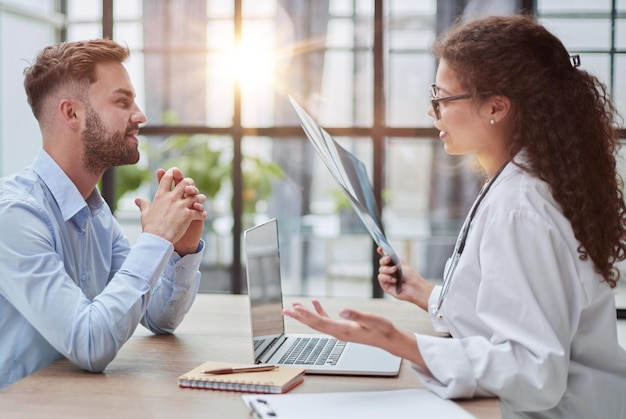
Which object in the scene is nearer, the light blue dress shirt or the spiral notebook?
the spiral notebook

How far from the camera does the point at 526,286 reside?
133 centimetres

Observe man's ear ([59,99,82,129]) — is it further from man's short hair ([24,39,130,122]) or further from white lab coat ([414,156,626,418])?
white lab coat ([414,156,626,418])

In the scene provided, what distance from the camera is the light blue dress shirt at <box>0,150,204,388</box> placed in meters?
1.53

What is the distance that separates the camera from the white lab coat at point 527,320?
51.1 inches

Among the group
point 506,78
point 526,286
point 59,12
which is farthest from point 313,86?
point 526,286

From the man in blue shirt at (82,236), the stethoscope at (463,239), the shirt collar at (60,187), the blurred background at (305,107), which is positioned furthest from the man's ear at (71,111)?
the blurred background at (305,107)

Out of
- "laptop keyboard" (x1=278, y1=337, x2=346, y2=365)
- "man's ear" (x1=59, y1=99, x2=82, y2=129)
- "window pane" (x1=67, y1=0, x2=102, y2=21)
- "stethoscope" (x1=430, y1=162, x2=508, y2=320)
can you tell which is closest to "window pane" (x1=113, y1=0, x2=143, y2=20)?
"window pane" (x1=67, y1=0, x2=102, y2=21)

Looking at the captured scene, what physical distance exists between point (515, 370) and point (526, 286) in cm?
15

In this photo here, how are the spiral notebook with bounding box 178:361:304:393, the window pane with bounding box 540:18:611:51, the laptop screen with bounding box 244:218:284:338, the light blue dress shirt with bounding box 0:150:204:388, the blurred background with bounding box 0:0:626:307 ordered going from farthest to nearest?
the blurred background with bounding box 0:0:626:307 → the window pane with bounding box 540:18:611:51 → the laptop screen with bounding box 244:218:284:338 → the light blue dress shirt with bounding box 0:150:204:388 → the spiral notebook with bounding box 178:361:304:393

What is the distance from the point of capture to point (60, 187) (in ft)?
5.84

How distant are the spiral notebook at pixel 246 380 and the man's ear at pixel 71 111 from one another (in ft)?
2.37

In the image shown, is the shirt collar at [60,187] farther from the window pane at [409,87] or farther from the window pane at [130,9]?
the window pane at [130,9]

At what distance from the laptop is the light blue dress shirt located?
7.7 inches

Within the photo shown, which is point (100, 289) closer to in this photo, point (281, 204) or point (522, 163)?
point (522, 163)
